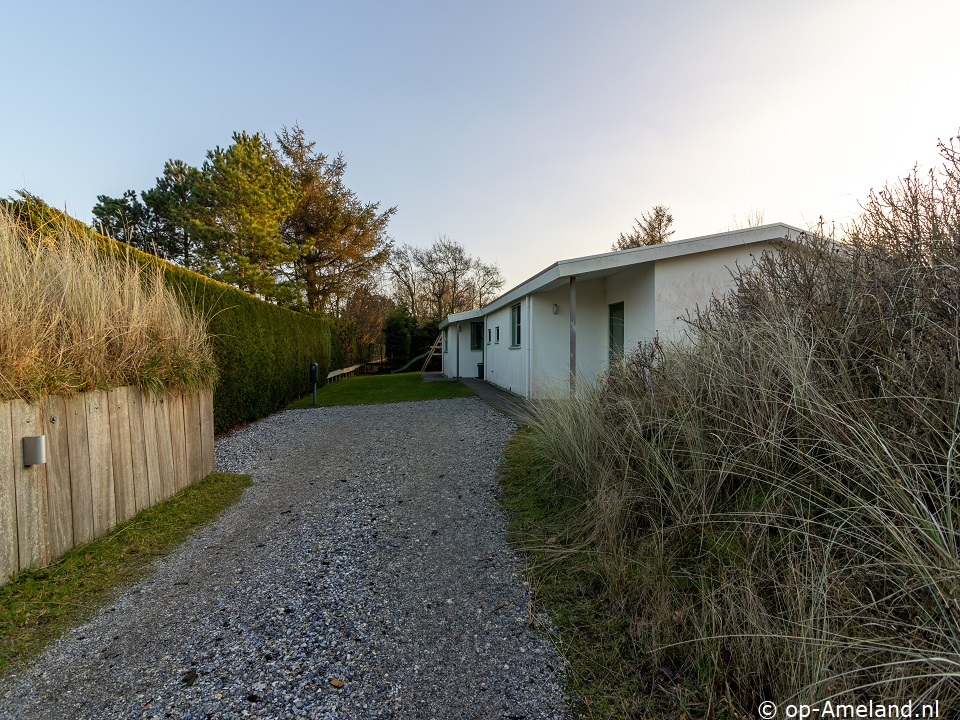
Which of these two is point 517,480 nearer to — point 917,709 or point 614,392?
point 614,392

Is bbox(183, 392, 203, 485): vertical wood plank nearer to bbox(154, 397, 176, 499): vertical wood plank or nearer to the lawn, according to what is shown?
bbox(154, 397, 176, 499): vertical wood plank

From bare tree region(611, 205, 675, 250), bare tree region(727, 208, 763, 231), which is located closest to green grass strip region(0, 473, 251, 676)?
bare tree region(727, 208, 763, 231)

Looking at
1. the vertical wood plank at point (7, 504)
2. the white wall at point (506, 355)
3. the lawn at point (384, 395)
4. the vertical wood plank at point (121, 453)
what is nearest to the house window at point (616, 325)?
the white wall at point (506, 355)

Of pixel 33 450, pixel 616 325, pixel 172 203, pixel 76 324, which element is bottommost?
pixel 33 450

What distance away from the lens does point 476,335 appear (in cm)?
1883

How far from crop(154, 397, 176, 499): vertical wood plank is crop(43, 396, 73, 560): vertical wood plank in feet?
3.80

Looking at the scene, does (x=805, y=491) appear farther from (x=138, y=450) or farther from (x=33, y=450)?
(x=138, y=450)

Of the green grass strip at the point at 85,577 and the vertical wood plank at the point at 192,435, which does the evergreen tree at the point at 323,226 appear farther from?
the green grass strip at the point at 85,577

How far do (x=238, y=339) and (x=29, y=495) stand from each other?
5397 mm

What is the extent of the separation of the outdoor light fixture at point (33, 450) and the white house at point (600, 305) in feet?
15.0

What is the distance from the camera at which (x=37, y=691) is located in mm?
1860

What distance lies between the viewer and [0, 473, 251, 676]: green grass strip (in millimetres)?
2252

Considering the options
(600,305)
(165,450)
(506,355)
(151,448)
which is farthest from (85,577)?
(506,355)

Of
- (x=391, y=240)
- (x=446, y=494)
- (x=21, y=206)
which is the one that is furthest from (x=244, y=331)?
(x=391, y=240)
